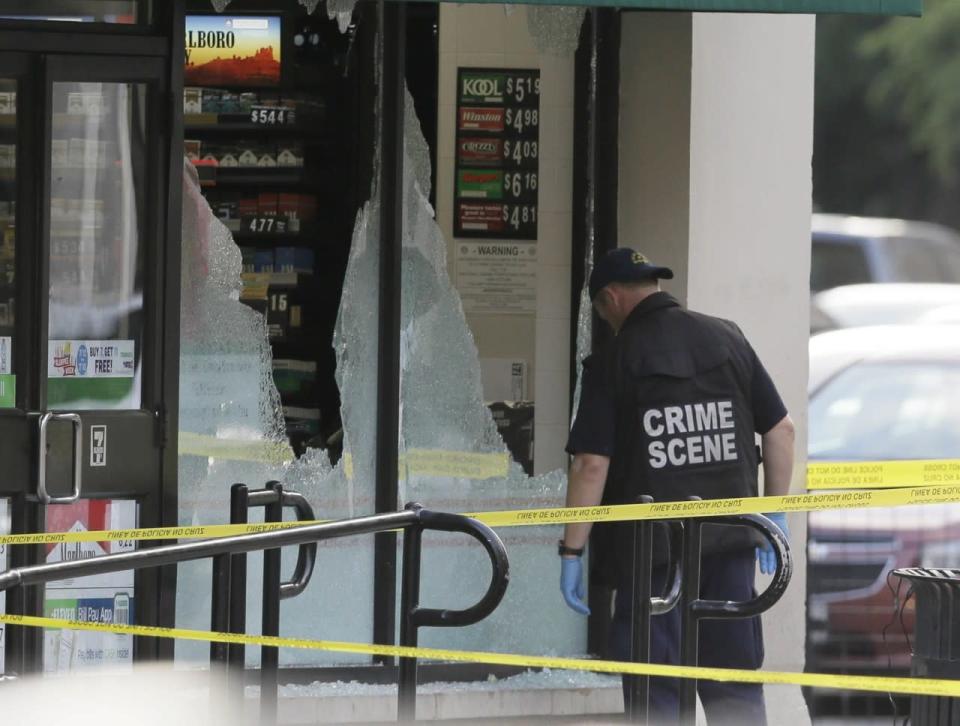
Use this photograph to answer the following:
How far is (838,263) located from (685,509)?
2506cm

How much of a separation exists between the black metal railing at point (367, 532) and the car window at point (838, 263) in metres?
23.8

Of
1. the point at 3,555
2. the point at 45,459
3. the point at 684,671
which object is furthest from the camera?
the point at 3,555

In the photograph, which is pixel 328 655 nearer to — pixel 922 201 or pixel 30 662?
pixel 30 662

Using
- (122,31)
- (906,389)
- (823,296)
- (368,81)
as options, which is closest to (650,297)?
(368,81)

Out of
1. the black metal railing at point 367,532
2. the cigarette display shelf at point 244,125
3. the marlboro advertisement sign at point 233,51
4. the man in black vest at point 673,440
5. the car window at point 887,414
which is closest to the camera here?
the black metal railing at point 367,532

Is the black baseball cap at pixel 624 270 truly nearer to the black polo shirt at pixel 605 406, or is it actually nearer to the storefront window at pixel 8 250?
the black polo shirt at pixel 605 406

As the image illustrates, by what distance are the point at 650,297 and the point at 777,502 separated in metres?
1.10

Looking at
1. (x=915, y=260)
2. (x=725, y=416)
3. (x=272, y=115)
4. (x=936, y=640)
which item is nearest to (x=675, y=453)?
(x=725, y=416)

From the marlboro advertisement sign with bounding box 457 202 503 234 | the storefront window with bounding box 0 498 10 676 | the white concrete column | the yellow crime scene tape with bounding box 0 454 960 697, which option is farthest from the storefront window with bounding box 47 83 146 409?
the white concrete column

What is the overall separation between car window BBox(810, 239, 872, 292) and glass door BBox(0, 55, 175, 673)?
22.7 m

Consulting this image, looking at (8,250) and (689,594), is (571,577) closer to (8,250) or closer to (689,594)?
(689,594)

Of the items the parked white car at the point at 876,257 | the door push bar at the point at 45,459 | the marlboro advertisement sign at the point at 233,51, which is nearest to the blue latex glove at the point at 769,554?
the door push bar at the point at 45,459

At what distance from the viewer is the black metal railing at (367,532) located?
4.31 metres

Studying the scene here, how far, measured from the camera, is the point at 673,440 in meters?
6.10
